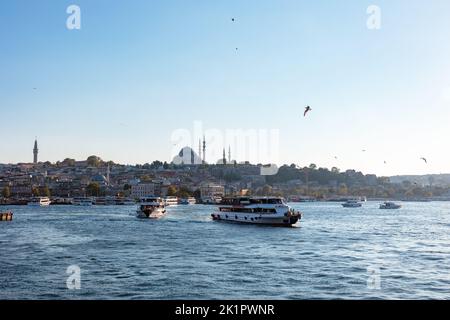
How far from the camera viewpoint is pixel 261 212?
1496 inches

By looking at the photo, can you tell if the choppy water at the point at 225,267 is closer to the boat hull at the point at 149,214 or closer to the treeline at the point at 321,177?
the boat hull at the point at 149,214

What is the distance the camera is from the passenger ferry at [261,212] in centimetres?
3641

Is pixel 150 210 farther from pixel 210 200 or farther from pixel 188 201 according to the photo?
pixel 210 200

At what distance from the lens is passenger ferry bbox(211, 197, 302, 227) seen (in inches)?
1433

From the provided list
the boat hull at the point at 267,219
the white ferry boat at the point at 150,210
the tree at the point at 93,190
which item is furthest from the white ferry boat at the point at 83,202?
the boat hull at the point at 267,219

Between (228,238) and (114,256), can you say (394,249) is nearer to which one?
(228,238)

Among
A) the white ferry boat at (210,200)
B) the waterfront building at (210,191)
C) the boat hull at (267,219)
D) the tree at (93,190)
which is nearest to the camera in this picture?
the boat hull at (267,219)

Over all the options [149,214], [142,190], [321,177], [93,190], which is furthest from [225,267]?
[321,177]

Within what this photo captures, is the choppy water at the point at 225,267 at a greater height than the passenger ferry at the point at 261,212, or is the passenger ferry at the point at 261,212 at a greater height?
the passenger ferry at the point at 261,212

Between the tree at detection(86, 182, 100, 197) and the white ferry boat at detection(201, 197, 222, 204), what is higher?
the tree at detection(86, 182, 100, 197)

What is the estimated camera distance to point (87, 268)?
16203mm

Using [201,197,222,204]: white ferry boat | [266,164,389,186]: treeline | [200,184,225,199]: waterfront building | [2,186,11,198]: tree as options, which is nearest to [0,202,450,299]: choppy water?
[201,197,222,204]: white ferry boat

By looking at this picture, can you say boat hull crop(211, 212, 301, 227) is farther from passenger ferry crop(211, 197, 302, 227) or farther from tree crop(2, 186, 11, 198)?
tree crop(2, 186, 11, 198)
